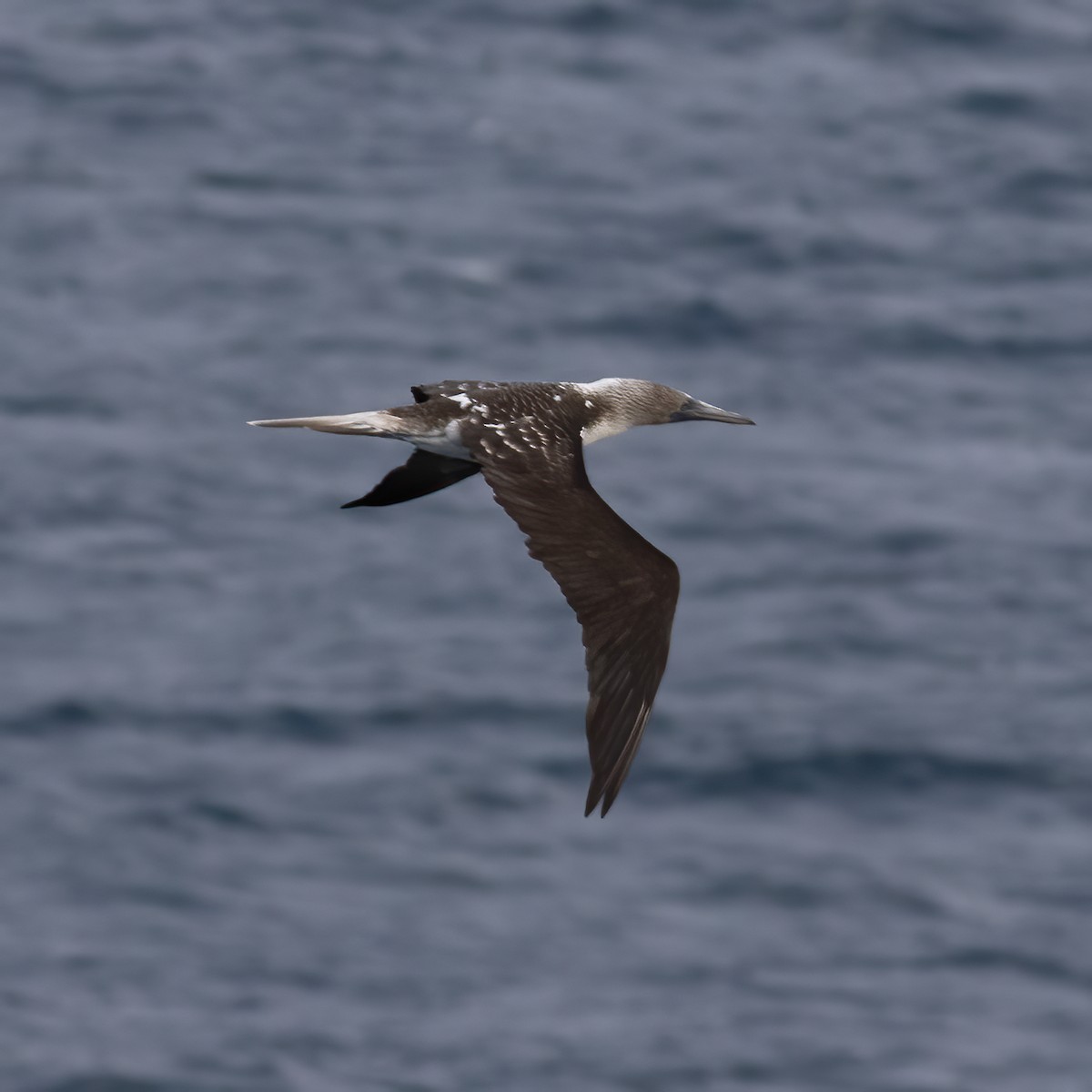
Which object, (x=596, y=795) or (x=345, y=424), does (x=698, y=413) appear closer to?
(x=345, y=424)

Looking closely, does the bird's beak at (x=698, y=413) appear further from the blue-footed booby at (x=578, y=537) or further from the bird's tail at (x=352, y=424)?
the bird's tail at (x=352, y=424)

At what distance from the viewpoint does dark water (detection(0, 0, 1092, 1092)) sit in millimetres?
31281

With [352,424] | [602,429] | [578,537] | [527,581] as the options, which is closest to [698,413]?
[602,429]

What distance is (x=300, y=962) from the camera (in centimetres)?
3147

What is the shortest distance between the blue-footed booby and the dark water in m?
18.6

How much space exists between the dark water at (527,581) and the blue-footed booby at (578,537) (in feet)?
61.0

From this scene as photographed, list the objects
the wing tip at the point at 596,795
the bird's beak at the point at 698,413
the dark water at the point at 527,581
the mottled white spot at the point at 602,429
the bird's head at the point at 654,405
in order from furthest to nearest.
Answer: the dark water at the point at 527,581 < the bird's beak at the point at 698,413 < the bird's head at the point at 654,405 < the mottled white spot at the point at 602,429 < the wing tip at the point at 596,795

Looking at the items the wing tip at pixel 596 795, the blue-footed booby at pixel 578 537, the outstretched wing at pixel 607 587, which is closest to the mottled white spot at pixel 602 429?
the blue-footed booby at pixel 578 537

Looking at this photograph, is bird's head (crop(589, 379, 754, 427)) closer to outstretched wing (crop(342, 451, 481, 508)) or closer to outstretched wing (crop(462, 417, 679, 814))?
outstretched wing (crop(342, 451, 481, 508))

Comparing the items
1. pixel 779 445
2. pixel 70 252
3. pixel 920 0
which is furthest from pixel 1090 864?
pixel 920 0

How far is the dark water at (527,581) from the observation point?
103ft

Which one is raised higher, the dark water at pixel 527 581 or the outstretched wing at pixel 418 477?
the outstretched wing at pixel 418 477

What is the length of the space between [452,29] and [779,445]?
50.1ft

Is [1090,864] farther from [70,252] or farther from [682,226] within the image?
[70,252]
